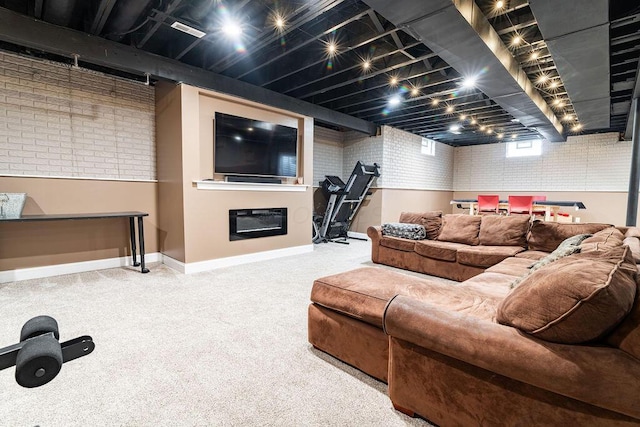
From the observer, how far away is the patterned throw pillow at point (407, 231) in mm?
4383

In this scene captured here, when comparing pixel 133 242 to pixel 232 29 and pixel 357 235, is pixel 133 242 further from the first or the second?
pixel 357 235

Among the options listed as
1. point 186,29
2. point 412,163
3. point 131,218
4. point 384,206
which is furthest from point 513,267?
point 412,163

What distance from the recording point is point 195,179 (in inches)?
164

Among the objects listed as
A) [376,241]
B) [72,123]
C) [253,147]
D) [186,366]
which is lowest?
[186,366]

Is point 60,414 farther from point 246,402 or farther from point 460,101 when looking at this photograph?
point 460,101

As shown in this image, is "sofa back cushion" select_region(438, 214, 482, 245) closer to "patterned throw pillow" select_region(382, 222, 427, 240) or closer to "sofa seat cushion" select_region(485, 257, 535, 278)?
"patterned throw pillow" select_region(382, 222, 427, 240)

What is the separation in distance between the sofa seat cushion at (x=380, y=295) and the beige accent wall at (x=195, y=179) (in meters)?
2.78

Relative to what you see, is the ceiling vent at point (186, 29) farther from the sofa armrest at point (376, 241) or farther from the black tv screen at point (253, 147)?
the sofa armrest at point (376, 241)

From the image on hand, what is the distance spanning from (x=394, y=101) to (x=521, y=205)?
13.6 ft

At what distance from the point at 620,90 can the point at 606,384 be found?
21.4 feet

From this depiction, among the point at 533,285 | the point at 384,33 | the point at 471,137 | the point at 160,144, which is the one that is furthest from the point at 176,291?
the point at 471,137

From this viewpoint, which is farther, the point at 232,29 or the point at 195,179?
the point at 195,179

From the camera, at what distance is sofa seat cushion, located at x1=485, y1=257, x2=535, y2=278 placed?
2.66m

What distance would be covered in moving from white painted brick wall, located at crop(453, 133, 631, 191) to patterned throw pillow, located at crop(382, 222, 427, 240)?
674cm
